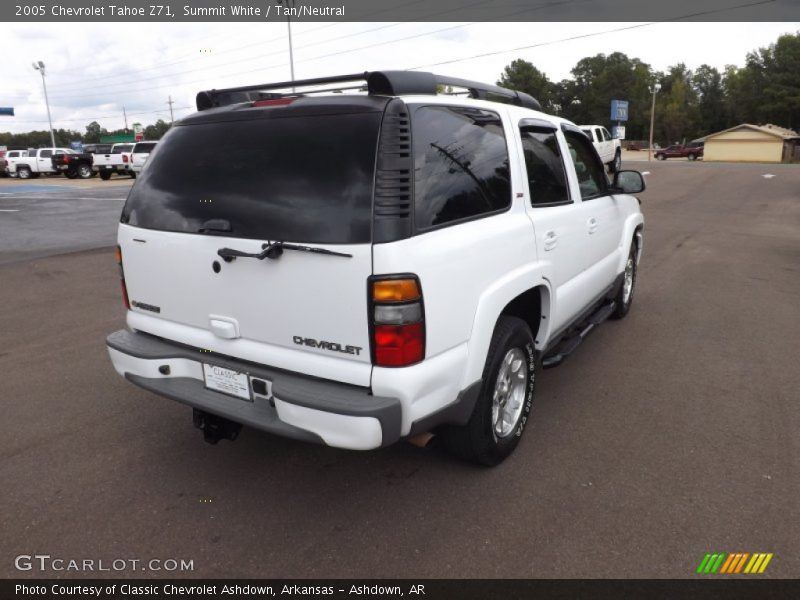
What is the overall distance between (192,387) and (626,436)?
2.55 m

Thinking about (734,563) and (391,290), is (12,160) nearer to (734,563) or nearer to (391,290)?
(391,290)

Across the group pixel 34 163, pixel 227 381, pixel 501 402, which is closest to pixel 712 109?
pixel 34 163

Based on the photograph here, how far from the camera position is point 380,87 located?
2.71 metres

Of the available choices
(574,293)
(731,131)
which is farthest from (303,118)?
(731,131)

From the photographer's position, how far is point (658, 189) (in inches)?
854

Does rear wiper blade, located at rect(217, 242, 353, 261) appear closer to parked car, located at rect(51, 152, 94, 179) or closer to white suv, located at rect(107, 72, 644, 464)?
white suv, located at rect(107, 72, 644, 464)

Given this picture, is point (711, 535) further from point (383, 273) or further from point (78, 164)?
point (78, 164)

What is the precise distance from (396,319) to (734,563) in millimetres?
1794

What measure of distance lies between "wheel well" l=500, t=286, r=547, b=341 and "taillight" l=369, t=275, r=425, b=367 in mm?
1086

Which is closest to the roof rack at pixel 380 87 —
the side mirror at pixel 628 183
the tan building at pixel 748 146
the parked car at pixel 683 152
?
the side mirror at pixel 628 183

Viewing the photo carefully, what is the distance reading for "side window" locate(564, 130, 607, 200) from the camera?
446 centimetres

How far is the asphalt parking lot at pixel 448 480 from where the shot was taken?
2.67 meters

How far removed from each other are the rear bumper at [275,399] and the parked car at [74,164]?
114 feet

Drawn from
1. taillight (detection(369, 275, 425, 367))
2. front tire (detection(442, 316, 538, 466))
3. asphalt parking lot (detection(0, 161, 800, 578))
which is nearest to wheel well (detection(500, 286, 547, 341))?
front tire (detection(442, 316, 538, 466))
